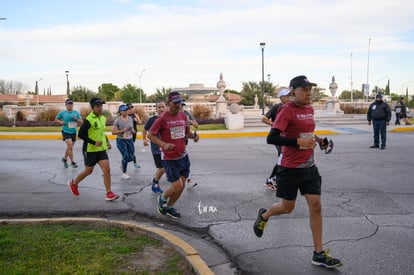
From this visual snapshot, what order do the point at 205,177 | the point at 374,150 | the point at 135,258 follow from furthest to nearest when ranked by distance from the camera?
the point at 374,150 < the point at 205,177 < the point at 135,258

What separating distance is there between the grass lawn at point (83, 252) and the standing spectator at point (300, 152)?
4.51 feet

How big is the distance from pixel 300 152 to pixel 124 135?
5629 mm

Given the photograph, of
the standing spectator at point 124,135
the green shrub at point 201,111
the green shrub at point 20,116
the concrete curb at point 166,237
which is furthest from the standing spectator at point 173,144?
the green shrub at point 20,116

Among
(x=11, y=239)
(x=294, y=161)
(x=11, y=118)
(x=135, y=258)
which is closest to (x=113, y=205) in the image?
(x=11, y=239)

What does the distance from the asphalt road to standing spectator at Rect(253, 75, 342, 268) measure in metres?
0.48

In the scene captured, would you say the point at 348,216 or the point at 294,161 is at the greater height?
the point at 294,161

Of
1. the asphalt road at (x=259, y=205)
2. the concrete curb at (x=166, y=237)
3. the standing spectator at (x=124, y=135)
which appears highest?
the standing spectator at (x=124, y=135)

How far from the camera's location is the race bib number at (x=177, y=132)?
18.4 feet

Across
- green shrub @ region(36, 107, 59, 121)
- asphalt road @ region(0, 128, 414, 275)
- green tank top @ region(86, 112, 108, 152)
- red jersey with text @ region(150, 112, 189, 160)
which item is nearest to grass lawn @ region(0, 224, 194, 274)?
asphalt road @ region(0, 128, 414, 275)

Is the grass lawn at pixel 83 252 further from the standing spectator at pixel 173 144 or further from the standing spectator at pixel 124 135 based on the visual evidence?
the standing spectator at pixel 124 135

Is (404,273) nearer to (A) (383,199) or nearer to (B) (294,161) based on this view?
(B) (294,161)

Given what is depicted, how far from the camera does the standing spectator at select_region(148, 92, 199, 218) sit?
553 cm

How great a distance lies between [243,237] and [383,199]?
9.98ft

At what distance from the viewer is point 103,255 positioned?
403cm
